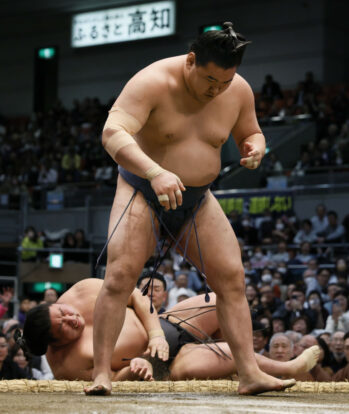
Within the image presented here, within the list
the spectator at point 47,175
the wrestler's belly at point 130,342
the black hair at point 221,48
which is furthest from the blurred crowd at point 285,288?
the spectator at point 47,175

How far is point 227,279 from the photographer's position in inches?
97.3

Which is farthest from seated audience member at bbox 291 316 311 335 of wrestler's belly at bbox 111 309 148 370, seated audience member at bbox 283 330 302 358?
wrestler's belly at bbox 111 309 148 370

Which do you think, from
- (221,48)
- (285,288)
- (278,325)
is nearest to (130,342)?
(221,48)

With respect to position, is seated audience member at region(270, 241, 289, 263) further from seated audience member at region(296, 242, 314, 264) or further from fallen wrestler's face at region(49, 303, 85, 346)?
fallen wrestler's face at region(49, 303, 85, 346)

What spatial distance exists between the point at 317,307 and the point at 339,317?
282 millimetres

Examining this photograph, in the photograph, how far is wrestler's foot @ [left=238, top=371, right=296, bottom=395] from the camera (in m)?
2.41

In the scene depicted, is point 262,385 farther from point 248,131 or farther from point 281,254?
point 281,254

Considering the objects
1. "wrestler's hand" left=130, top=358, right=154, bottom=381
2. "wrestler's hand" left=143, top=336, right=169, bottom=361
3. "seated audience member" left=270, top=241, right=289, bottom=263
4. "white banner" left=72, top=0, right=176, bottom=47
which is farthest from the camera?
"white banner" left=72, top=0, right=176, bottom=47

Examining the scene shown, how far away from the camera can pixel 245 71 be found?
12.9 meters

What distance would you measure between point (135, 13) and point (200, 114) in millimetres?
11955

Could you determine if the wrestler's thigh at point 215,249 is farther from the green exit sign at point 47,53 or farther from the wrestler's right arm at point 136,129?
the green exit sign at point 47,53

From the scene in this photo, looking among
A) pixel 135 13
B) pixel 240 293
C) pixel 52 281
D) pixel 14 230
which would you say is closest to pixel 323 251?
pixel 52 281

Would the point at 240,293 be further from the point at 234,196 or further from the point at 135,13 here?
the point at 135,13

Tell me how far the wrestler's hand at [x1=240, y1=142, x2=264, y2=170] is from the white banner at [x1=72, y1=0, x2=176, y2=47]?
1141 centimetres
